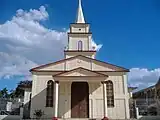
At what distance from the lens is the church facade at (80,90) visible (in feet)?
64.2

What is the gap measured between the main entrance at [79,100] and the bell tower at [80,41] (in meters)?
5.26

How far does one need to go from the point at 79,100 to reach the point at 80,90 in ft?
3.44

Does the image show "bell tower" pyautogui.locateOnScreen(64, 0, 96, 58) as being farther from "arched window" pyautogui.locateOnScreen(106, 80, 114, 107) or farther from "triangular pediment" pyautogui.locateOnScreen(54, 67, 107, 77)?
"triangular pediment" pyautogui.locateOnScreen(54, 67, 107, 77)

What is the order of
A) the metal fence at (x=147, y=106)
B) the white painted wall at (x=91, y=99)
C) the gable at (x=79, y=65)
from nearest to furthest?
1. the white painted wall at (x=91, y=99)
2. the gable at (x=79, y=65)
3. the metal fence at (x=147, y=106)

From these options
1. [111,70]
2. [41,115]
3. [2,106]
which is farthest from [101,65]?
[2,106]

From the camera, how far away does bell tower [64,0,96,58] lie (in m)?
25.2

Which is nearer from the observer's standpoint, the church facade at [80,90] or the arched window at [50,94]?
the church facade at [80,90]

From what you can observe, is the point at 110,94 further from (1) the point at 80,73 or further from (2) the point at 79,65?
(2) the point at 79,65

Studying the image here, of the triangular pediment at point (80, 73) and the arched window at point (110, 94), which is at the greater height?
the triangular pediment at point (80, 73)

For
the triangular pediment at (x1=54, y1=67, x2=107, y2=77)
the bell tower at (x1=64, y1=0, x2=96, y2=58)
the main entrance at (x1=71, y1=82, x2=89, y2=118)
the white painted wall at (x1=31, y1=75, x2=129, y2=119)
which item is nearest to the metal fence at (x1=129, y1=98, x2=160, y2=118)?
the white painted wall at (x1=31, y1=75, x2=129, y2=119)

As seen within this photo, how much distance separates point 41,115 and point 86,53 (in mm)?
9553

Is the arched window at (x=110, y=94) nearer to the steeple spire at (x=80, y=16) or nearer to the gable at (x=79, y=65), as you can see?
the gable at (x=79, y=65)

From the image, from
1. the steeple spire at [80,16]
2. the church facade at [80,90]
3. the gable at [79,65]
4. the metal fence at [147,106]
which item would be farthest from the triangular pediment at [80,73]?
the steeple spire at [80,16]

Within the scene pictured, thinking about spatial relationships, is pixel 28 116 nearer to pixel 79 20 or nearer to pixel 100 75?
pixel 100 75
